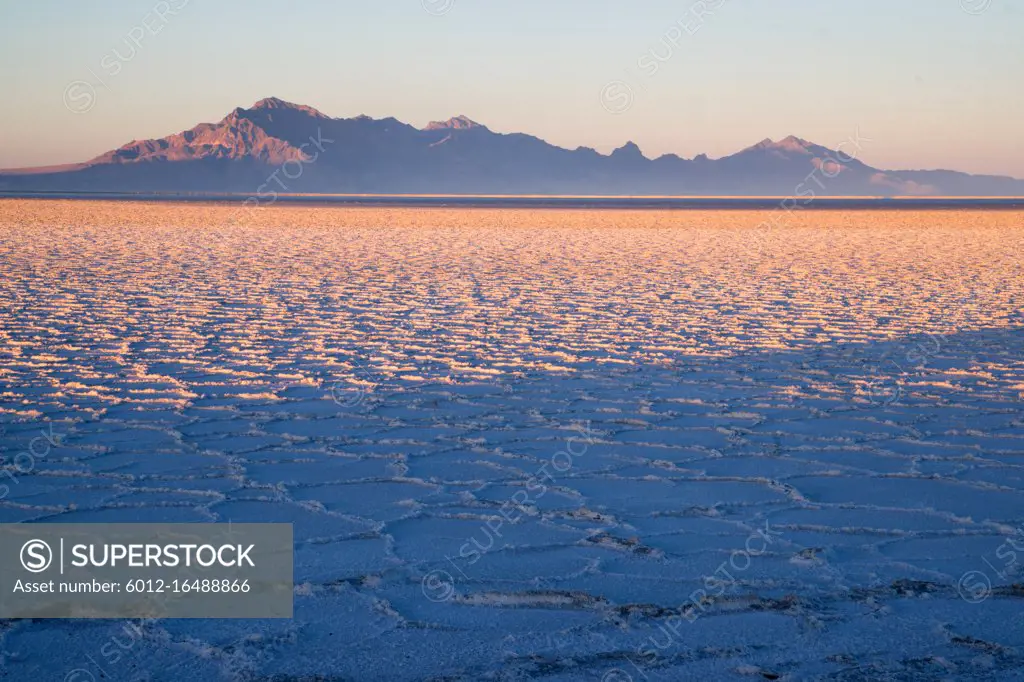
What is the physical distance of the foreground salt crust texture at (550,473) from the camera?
2244mm

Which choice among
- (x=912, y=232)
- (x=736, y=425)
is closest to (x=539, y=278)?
(x=736, y=425)

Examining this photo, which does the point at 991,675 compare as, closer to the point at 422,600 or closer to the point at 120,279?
the point at 422,600

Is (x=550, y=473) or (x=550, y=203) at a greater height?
(x=550, y=473)

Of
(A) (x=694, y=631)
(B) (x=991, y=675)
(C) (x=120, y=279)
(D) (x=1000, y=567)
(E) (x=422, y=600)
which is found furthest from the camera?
(C) (x=120, y=279)

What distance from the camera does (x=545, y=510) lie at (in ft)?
10.2

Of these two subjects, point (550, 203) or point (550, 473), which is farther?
point (550, 203)

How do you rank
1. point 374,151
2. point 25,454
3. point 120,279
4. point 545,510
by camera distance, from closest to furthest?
point 545,510, point 25,454, point 120,279, point 374,151

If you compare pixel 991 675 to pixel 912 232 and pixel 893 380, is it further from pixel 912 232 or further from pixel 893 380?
pixel 912 232

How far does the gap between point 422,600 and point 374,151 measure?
20010 cm

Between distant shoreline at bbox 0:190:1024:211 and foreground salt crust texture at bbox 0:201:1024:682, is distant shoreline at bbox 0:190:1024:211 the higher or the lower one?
the lower one

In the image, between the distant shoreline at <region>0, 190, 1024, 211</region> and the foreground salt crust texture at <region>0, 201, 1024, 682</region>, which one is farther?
the distant shoreline at <region>0, 190, 1024, 211</region>

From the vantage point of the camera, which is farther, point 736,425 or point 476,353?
point 476,353

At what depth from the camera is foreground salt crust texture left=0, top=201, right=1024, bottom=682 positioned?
2.24 m

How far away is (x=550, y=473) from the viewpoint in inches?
137
